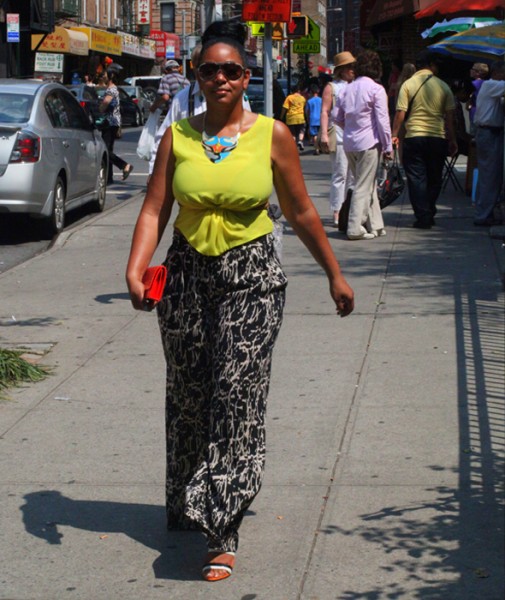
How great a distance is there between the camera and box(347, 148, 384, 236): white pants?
11359 millimetres

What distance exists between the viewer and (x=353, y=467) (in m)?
5.17

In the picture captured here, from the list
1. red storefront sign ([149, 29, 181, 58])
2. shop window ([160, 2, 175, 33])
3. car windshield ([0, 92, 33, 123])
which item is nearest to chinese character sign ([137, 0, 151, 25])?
red storefront sign ([149, 29, 181, 58])

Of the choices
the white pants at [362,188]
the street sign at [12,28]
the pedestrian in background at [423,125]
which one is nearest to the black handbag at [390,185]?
the pedestrian in background at [423,125]

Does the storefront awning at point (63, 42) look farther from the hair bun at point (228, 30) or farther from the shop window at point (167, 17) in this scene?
the hair bun at point (228, 30)

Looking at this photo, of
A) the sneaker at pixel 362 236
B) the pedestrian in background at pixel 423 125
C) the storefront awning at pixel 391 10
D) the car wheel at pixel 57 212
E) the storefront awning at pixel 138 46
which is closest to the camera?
the sneaker at pixel 362 236

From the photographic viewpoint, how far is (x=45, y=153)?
40.0 feet

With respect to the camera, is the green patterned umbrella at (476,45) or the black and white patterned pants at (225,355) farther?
the green patterned umbrella at (476,45)

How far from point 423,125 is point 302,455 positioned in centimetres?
727

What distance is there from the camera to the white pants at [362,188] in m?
11.4

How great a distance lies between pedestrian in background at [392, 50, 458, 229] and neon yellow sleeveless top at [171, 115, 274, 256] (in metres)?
8.14

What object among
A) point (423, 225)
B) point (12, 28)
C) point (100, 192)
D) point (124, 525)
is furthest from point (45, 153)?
point (12, 28)

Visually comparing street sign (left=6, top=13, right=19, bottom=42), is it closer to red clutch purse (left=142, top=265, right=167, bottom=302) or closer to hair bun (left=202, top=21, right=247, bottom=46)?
hair bun (left=202, top=21, right=247, bottom=46)

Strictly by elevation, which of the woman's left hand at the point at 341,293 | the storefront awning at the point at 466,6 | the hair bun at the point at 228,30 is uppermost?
the storefront awning at the point at 466,6

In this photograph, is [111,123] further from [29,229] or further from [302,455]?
[302,455]
